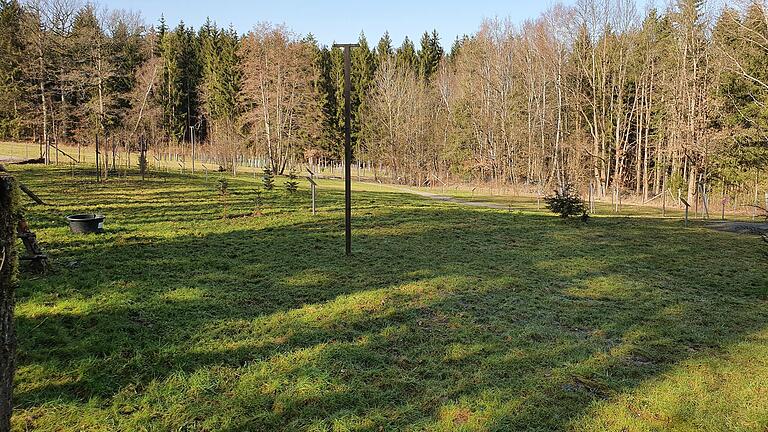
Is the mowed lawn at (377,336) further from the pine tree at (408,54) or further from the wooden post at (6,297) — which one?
the pine tree at (408,54)

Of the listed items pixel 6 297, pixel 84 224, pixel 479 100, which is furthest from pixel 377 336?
pixel 479 100

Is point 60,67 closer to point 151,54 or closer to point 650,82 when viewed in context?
point 151,54

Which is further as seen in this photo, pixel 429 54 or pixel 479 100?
pixel 429 54

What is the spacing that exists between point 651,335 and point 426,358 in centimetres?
240

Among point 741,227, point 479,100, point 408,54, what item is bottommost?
point 741,227

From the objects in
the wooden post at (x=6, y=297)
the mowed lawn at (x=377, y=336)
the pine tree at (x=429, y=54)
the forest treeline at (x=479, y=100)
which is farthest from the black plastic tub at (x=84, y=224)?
the pine tree at (x=429, y=54)

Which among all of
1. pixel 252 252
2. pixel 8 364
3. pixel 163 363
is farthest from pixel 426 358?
pixel 252 252

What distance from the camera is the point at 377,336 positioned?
14.7 ft

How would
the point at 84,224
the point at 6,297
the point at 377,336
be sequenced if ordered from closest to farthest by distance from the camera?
the point at 6,297, the point at 377,336, the point at 84,224

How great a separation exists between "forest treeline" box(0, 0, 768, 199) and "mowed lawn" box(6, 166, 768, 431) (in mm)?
12693

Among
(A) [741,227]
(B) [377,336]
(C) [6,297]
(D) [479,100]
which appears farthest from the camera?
(D) [479,100]

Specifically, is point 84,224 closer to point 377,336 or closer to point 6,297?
point 377,336

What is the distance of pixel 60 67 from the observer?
24.2 meters

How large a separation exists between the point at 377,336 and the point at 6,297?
293 cm
